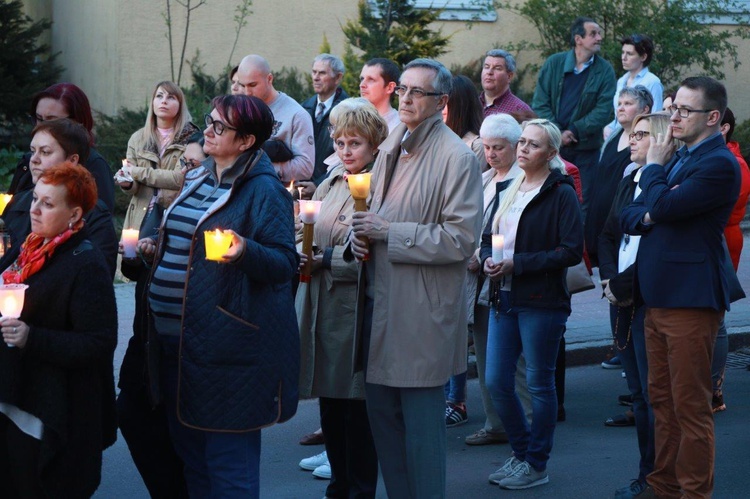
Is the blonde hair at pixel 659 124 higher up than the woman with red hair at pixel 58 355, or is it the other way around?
the blonde hair at pixel 659 124

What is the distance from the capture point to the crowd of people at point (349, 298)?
4.61 metres

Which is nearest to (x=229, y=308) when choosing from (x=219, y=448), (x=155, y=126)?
(x=219, y=448)

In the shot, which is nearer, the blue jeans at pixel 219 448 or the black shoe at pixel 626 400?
the blue jeans at pixel 219 448

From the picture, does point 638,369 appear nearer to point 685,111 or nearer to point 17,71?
point 685,111

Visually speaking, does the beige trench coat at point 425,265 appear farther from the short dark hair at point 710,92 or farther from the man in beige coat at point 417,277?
the short dark hair at point 710,92

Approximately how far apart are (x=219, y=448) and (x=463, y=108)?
3.56m

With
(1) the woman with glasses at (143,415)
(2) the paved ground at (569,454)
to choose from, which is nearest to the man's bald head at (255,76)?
(2) the paved ground at (569,454)

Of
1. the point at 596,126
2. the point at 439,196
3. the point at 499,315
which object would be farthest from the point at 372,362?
the point at 596,126

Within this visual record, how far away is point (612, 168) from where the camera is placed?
320 inches

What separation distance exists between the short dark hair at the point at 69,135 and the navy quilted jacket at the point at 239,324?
0.79m

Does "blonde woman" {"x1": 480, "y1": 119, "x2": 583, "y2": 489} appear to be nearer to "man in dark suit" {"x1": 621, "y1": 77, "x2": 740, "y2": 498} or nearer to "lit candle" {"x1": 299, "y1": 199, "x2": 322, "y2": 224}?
"man in dark suit" {"x1": 621, "y1": 77, "x2": 740, "y2": 498}

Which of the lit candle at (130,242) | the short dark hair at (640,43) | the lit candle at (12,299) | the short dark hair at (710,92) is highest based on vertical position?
the short dark hair at (640,43)

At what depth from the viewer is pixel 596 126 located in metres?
11.2

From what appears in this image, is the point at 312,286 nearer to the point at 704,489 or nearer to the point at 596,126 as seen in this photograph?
the point at 704,489
